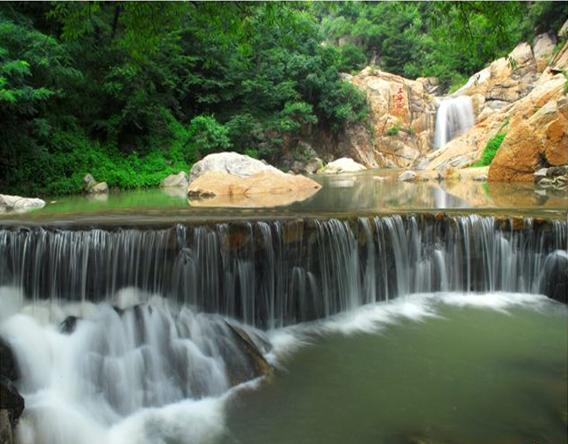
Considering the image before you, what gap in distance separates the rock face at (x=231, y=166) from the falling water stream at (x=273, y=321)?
8.66m

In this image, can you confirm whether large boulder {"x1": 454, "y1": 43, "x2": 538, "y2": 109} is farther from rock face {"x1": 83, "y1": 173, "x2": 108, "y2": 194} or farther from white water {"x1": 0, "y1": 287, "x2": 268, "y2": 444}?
white water {"x1": 0, "y1": 287, "x2": 268, "y2": 444}

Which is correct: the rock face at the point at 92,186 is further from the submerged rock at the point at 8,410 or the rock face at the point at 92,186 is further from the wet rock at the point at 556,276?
the wet rock at the point at 556,276

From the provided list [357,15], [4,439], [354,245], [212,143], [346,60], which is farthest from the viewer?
[357,15]

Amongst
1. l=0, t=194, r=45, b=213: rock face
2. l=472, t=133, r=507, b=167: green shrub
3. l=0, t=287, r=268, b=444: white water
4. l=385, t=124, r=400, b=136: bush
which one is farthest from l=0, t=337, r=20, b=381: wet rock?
l=385, t=124, r=400, b=136: bush

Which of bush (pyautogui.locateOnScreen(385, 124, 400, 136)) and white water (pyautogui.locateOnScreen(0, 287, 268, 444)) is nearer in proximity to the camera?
white water (pyautogui.locateOnScreen(0, 287, 268, 444))

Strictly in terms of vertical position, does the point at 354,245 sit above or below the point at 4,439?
above

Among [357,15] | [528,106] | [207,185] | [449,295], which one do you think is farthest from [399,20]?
[449,295]

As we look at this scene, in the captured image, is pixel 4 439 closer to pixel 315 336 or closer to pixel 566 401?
pixel 315 336

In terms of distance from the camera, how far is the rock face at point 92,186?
14.3m

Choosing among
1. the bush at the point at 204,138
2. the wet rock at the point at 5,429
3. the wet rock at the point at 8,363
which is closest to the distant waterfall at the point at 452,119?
the bush at the point at 204,138

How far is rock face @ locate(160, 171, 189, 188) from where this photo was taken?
17.2 metres

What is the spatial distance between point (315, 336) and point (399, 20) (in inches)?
1742

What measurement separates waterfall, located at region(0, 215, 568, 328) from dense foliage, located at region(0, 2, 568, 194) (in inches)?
91.6

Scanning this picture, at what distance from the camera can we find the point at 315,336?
19.4ft
